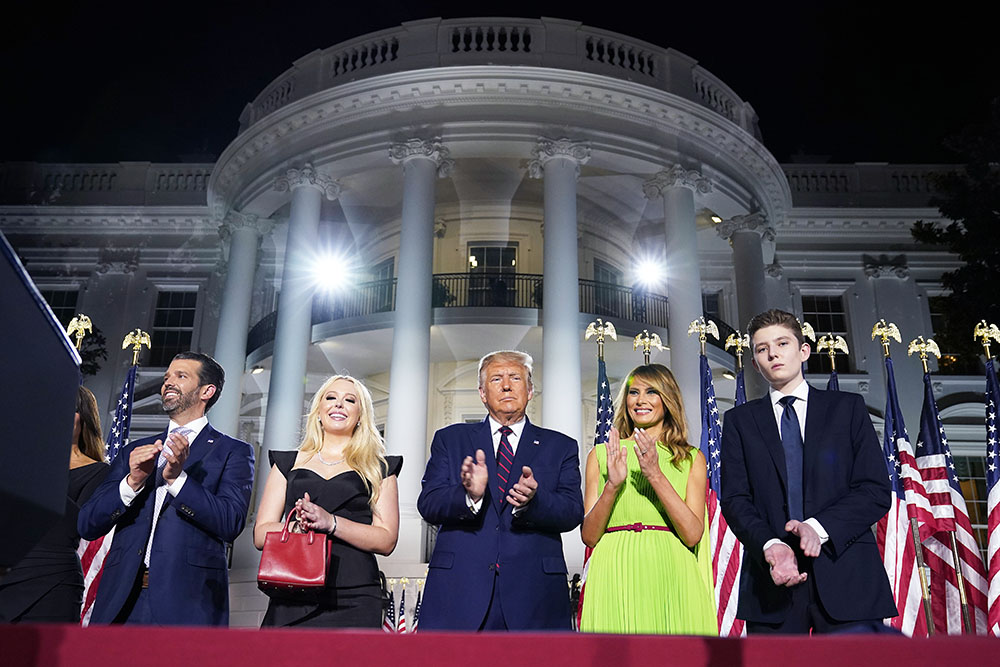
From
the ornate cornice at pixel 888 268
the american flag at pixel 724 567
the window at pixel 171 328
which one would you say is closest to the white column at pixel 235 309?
the window at pixel 171 328

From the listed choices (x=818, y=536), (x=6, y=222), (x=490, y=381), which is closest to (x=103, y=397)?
(x=6, y=222)

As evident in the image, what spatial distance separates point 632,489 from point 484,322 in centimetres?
1263

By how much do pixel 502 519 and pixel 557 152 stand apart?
1283 cm

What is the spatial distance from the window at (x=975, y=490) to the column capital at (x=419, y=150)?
13370mm

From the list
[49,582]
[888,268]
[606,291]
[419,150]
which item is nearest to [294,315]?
[419,150]

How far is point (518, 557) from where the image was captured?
3418 mm

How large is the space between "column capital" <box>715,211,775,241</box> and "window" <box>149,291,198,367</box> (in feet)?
43.3

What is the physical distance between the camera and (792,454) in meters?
3.14

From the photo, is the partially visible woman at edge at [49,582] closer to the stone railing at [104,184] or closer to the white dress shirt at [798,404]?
the white dress shirt at [798,404]

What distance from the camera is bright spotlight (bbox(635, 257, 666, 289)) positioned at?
1950cm

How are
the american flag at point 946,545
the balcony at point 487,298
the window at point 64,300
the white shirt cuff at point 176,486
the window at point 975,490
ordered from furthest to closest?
the window at point 64,300, the window at point 975,490, the balcony at point 487,298, the american flag at point 946,545, the white shirt cuff at point 176,486

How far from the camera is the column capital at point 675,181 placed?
1628cm

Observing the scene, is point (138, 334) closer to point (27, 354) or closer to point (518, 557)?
point (518, 557)

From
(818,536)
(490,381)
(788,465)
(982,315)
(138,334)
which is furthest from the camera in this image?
(982,315)
